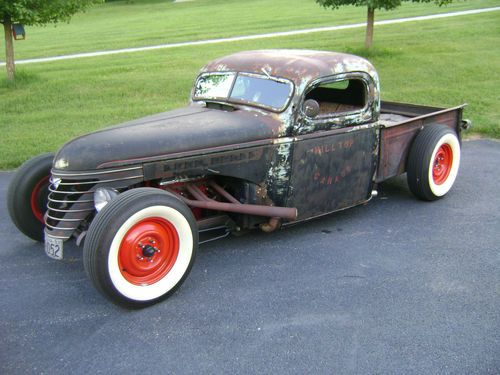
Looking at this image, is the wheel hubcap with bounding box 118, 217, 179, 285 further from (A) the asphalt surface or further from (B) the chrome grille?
(B) the chrome grille

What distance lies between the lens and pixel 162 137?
4027mm

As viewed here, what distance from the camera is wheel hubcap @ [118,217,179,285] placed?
363 centimetres

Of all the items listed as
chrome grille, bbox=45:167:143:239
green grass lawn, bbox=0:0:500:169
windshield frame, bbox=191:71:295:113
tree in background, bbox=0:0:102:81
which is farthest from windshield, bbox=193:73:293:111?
tree in background, bbox=0:0:102:81

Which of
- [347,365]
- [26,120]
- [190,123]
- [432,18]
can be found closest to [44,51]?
[26,120]

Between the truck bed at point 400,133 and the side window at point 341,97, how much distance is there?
35 centimetres

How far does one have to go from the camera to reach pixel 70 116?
9.45 m

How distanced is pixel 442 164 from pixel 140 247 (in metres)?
3.62

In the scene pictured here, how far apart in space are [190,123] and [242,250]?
3.91 feet

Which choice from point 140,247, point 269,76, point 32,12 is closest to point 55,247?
point 140,247

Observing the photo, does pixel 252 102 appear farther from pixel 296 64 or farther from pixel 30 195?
pixel 30 195

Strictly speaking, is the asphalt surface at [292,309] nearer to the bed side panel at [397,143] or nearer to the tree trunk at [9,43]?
the bed side panel at [397,143]

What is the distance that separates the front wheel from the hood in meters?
0.39

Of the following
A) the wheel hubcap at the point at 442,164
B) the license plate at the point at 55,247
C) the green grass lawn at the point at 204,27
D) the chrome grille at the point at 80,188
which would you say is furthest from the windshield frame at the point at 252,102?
the green grass lawn at the point at 204,27

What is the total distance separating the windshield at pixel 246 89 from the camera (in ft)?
14.8
